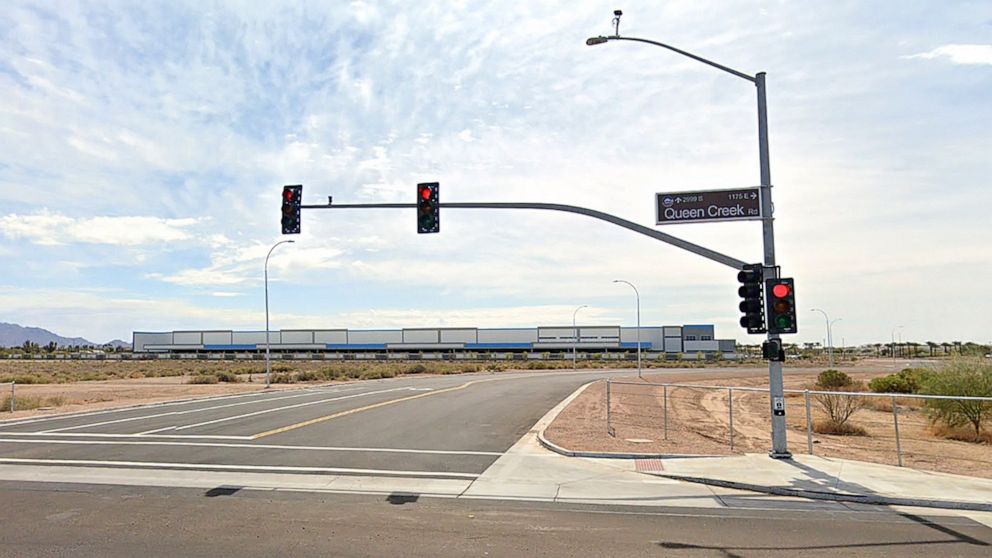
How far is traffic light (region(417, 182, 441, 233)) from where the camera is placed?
18.6 m

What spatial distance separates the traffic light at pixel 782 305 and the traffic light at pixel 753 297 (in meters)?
0.22

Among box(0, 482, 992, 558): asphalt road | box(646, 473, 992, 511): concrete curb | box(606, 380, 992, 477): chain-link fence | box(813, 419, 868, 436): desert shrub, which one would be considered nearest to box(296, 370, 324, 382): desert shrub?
box(606, 380, 992, 477): chain-link fence

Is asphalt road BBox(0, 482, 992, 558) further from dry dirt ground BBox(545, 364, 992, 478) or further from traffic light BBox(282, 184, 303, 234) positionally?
traffic light BBox(282, 184, 303, 234)

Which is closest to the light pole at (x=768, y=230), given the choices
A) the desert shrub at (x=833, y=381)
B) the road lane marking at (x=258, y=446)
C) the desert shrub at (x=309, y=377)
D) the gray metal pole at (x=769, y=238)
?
the gray metal pole at (x=769, y=238)

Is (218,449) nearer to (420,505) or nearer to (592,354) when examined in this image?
(420,505)

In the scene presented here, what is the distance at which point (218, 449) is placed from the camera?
653 inches

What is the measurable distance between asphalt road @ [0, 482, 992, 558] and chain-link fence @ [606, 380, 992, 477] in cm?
577

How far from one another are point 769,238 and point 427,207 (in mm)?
8169

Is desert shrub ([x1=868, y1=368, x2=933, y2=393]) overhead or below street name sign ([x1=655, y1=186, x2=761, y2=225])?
below

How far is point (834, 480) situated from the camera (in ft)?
40.3

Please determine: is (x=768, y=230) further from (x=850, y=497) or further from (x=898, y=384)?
(x=898, y=384)

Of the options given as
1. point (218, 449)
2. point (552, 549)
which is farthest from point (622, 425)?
point (552, 549)

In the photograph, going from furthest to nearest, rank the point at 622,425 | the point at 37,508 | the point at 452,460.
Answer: the point at 622,425 → the point at 452,460 → the point at 37,508

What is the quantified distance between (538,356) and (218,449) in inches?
4559
